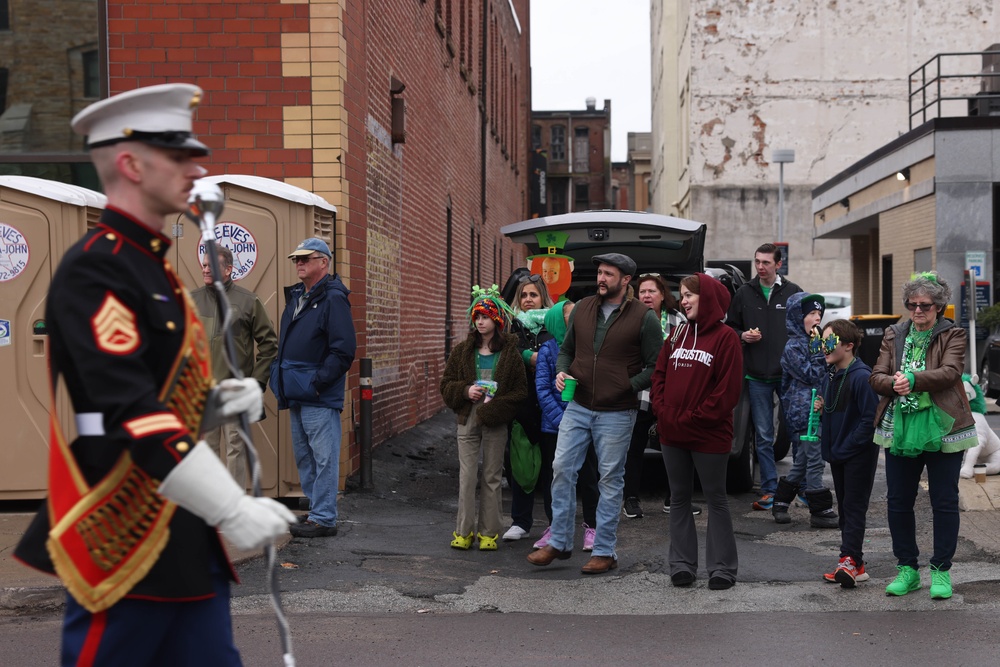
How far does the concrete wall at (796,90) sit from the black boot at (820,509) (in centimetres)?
3022

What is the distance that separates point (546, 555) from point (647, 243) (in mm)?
3586

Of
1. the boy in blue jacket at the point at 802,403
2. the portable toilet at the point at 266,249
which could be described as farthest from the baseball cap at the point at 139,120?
the boy in blue jacket at the point at 802,403

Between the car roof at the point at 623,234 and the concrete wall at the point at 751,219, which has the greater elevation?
the concrete wall at the point at 751,219

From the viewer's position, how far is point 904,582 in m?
6.41

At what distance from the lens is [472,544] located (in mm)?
7961

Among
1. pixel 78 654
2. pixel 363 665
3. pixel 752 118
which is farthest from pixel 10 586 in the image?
pixel 752 118

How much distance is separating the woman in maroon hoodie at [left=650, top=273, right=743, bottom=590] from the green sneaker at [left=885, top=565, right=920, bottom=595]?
0.86 m

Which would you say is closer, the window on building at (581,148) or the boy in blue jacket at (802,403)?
the boy in blue jacket at (802,403)

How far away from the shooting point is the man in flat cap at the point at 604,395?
7180mm

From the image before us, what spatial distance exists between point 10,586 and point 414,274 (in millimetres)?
→ 8707

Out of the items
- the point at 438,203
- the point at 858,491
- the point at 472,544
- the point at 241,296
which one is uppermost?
the point at 438,203

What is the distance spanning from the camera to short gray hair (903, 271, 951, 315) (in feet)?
20.9

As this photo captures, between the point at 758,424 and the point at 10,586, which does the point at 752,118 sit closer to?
the point at 758,424

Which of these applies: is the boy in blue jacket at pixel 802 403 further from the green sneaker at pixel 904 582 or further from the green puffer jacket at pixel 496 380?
the green puffer jacket at pixel 496 380
